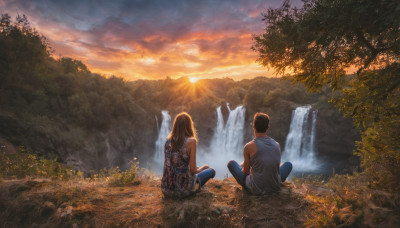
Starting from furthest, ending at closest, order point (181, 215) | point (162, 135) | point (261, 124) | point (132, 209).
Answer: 1. point (162, 135)
2. point (261, 124)
3. point (132, 209)
4. point (181, 215)

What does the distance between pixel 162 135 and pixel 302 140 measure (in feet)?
53.4

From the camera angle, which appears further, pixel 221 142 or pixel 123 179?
pixel 221 142

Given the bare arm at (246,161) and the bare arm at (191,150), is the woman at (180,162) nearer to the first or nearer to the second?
the bare arm at (191,150)

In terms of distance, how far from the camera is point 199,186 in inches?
135

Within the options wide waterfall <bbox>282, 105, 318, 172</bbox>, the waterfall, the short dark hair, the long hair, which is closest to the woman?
the long hair

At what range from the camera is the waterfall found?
901 inches

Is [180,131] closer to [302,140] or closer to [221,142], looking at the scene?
[302,140]

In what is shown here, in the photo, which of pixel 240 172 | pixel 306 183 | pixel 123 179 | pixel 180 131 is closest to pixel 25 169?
pixel 123 179

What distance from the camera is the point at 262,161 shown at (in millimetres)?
2910

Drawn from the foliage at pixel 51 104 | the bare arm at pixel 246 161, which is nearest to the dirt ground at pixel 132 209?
the bare arm at pixel 246 161

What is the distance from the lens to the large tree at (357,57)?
2707 mm

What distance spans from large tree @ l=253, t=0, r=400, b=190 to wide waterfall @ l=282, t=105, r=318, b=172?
1800cm

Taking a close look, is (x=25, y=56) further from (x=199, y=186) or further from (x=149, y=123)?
(x=199, y=186)

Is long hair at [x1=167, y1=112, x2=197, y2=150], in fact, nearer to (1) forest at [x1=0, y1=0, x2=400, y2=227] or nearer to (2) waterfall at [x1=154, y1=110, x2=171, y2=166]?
(1) forest at [x1=0, y1=0, x2=400, y2=227]
